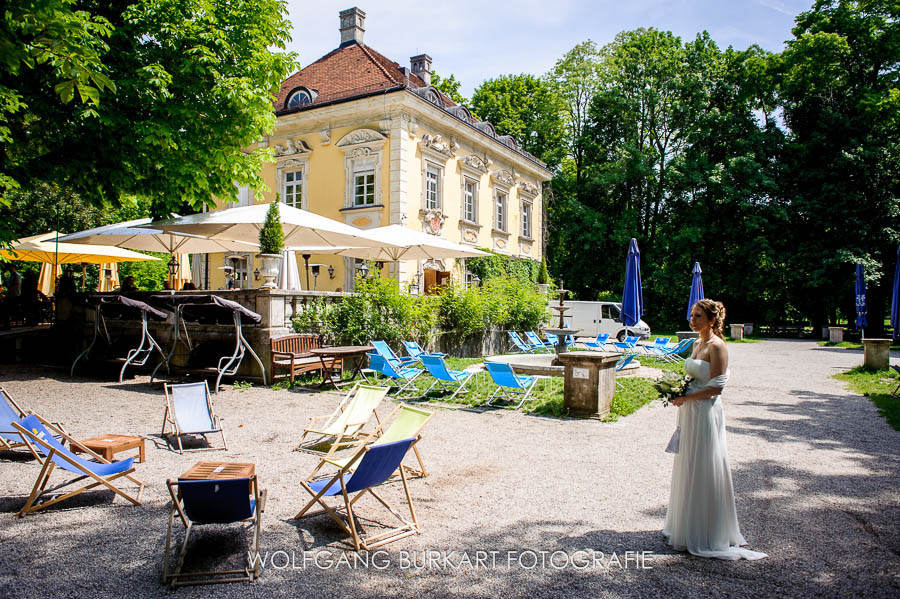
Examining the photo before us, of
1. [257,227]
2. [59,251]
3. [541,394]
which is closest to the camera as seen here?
[541,394]

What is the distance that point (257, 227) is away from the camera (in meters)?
12.0

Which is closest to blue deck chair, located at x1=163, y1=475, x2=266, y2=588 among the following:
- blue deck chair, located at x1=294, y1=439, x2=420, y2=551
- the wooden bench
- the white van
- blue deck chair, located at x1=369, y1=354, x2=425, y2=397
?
blue deck chair, located at x1=294, y1=439, x2=420, y2=551

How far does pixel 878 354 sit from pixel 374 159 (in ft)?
50.9

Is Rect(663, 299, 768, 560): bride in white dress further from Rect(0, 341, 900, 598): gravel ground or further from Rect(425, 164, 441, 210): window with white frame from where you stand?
Rect(425, 164, 441, 210): window with white frame

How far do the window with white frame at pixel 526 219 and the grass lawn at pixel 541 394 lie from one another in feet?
59.0

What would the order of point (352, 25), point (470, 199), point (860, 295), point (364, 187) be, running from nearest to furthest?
1. point (860, 295)
2. point (364, 187)
3. point (470, 199)
4. point (352, 25)

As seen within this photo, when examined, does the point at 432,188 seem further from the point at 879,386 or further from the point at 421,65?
the point at 879,386

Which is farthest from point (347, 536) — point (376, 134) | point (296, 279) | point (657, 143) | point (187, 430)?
point (657, 143)

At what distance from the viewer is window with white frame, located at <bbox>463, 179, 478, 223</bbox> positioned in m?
24.1

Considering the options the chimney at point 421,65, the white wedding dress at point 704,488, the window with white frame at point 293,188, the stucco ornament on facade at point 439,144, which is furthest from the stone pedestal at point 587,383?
the chimney at point 421,65

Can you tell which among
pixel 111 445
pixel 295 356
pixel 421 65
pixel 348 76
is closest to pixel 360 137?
pixel 348 76

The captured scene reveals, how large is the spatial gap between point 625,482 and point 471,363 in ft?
30.6

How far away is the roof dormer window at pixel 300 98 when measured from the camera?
73.3 ft

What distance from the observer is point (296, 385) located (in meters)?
10.6
